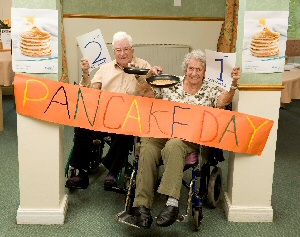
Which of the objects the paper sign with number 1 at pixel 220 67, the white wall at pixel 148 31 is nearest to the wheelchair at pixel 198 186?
the paper sign with number 1 at pixel 220 67

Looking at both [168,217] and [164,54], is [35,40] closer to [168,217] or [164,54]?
[168,217]

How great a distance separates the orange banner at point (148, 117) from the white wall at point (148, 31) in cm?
270

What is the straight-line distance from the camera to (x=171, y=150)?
255 centimetres

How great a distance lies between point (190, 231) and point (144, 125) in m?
0.67

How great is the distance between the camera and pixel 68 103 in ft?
8.71

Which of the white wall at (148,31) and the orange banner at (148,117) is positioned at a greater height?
the white wall at (148,31)

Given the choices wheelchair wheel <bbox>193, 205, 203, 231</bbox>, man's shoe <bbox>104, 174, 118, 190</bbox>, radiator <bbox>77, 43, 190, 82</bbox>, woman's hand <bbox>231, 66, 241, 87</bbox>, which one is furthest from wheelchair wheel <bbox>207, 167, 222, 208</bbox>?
radiator <bbox>77, 43, 190, 82</bbox>

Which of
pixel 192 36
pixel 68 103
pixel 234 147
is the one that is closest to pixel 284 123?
pixel 192 36

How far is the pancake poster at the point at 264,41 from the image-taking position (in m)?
2.54

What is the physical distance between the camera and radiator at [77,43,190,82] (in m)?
5.31

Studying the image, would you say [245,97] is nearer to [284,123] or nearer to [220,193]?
[220,193]

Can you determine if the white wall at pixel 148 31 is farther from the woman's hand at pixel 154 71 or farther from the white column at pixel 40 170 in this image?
the woman's hand at pixel 154 71

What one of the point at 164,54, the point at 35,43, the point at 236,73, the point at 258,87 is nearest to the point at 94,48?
the point at 35,43

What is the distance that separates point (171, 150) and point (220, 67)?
0.55 metres
